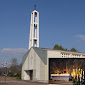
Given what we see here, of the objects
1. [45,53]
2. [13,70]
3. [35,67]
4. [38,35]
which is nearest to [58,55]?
[45,53]


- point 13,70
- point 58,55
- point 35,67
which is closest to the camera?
point 58,55

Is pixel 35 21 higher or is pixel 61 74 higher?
pixel 35 21

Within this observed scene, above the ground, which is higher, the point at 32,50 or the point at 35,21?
the point at 35,21

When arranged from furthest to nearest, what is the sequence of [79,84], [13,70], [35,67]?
[13,70] → [35,67] → [79,84]

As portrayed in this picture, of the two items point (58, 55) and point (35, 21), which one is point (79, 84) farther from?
point (35, 21)

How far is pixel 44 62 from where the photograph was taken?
48375 millimetres

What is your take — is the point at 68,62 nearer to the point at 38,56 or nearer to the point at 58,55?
the point at 58,55

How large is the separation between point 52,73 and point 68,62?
16.8 ft

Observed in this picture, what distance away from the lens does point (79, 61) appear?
45.9 metres

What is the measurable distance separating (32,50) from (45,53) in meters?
7.47

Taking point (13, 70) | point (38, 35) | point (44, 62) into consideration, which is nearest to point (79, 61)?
point (44, 62)

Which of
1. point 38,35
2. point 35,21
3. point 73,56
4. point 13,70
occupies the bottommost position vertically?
point 13,70

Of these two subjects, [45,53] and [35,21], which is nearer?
[45,53]

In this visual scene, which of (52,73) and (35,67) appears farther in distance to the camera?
(35,67)
